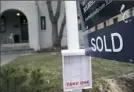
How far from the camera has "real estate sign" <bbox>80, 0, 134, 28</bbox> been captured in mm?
1663

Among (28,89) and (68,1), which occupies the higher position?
(68,1)

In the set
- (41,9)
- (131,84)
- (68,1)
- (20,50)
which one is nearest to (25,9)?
(41,9)

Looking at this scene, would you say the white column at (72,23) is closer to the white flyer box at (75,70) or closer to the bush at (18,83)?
the white flyer box at (75,70)

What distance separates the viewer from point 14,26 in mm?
22484

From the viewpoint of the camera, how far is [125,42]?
1581 millimetres

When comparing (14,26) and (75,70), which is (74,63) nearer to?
(75,70)

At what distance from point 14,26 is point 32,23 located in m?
3.35

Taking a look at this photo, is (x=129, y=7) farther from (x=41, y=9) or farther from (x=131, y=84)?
(x=41, y=9)

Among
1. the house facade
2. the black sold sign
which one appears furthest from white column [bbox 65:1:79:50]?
the house facade

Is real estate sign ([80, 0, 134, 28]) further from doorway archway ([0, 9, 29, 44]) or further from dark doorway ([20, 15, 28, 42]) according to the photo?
dark doorway ([20, 15, 28, 42])

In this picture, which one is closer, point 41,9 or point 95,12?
point 95,12

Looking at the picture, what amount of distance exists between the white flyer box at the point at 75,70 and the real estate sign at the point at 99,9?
0.34m

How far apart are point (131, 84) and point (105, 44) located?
11.0 feet

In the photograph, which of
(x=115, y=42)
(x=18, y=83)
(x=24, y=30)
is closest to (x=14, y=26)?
(x=24, y=30)
